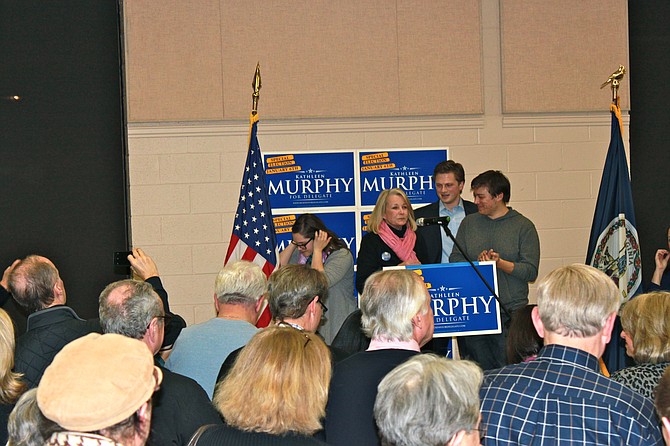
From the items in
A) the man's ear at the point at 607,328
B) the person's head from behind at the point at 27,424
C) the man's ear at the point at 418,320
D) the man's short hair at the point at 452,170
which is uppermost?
the man's short hair at the point at 452,170

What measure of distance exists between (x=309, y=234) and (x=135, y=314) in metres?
2.69

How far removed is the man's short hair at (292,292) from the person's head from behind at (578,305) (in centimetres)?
117

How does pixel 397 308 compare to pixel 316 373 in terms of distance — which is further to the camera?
pixel 397 308

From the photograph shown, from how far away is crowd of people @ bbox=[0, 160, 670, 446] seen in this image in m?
1.55

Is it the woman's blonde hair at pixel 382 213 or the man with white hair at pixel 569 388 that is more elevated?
the woman's blonde hair at pixel 382 213

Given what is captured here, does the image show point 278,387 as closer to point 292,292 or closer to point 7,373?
point 7,373

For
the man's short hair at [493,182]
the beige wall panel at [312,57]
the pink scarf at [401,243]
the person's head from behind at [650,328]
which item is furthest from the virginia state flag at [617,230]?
the person's head from behind at [650,328]

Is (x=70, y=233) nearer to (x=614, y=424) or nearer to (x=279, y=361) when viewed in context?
(x=279, y=361)

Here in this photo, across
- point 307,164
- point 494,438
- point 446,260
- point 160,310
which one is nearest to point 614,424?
point 494,438

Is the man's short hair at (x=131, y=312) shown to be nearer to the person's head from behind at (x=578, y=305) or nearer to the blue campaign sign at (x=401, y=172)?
the person's head from behind at (x=578, y=305)

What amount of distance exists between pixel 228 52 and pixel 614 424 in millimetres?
5078

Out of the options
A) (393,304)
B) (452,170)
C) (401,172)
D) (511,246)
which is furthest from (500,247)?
(393,304)

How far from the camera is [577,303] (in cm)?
224

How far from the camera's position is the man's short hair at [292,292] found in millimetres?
3268
